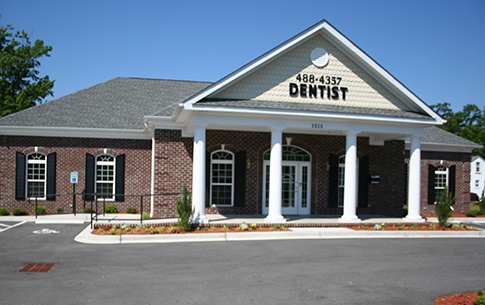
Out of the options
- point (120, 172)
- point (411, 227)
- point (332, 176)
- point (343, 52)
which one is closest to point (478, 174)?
point (332, 176)

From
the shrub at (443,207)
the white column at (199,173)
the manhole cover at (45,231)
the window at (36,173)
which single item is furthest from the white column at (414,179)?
the window at (36,173)

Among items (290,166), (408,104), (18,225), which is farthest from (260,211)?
(18,225)

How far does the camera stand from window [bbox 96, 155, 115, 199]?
70.4 feet

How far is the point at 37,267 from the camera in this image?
33.0 feet

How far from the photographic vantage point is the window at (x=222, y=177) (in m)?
19.1

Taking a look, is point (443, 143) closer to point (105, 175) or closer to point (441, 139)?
point (441, 139)

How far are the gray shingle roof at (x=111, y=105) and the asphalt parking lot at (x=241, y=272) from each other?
289 inches

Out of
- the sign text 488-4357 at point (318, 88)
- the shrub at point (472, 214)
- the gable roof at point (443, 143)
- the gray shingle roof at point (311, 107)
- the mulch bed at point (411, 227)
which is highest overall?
the sign text 488-4357 at point (318, 88)

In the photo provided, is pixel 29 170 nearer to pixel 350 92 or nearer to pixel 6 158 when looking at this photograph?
pixel 6 158

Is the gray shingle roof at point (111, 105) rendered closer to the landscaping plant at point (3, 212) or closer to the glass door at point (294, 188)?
the landscaping plant at point (3, 212)

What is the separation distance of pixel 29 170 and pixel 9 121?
221 centimetres

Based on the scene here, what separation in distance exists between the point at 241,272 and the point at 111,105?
16.1 metres

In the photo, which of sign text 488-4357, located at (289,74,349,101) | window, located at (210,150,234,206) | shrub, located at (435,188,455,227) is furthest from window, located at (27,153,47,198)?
shrub, located at (435,188,455,227)

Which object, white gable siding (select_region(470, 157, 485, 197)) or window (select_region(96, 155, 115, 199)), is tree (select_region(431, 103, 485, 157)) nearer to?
white gable siding (select_region(470, 157, 485, 197))
